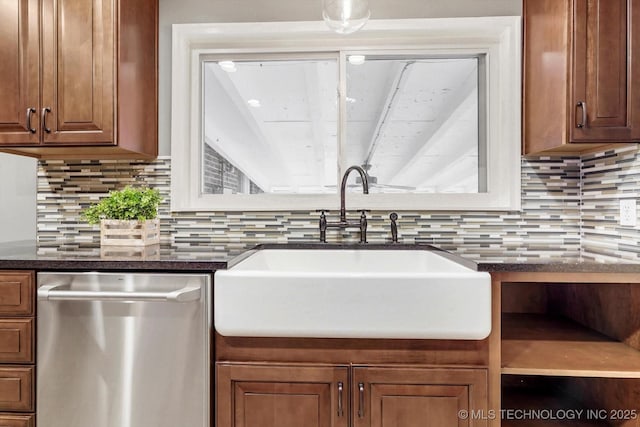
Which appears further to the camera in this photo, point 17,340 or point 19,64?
point 19,64

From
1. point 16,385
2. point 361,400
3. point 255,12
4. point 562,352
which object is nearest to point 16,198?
point 16,385

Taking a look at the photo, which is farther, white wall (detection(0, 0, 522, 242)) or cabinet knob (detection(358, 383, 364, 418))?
white wall (detection(0, 0, 522, 242))

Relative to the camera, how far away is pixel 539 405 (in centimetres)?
167

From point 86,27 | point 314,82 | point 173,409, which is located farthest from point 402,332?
point 86,27

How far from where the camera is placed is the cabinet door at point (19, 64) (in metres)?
1.67

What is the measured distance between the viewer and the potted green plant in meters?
1.73

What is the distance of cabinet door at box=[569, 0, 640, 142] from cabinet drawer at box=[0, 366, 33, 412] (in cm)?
215

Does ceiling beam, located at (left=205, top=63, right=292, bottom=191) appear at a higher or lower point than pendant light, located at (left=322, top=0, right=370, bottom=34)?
lower

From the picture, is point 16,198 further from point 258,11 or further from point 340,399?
point 340,399

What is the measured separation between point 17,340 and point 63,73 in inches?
41.9

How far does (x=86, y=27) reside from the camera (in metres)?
1.66

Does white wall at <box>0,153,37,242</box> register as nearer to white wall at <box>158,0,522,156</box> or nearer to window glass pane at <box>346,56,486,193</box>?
white wall at <box>158,0,522,156</box>

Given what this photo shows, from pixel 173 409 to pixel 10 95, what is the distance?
146cm

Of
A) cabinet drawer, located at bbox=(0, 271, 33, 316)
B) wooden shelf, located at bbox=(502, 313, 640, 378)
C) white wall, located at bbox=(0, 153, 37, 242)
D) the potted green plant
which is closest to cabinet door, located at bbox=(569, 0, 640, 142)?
wooden shelf, located at bbox=(502, 313, 640, 378)
